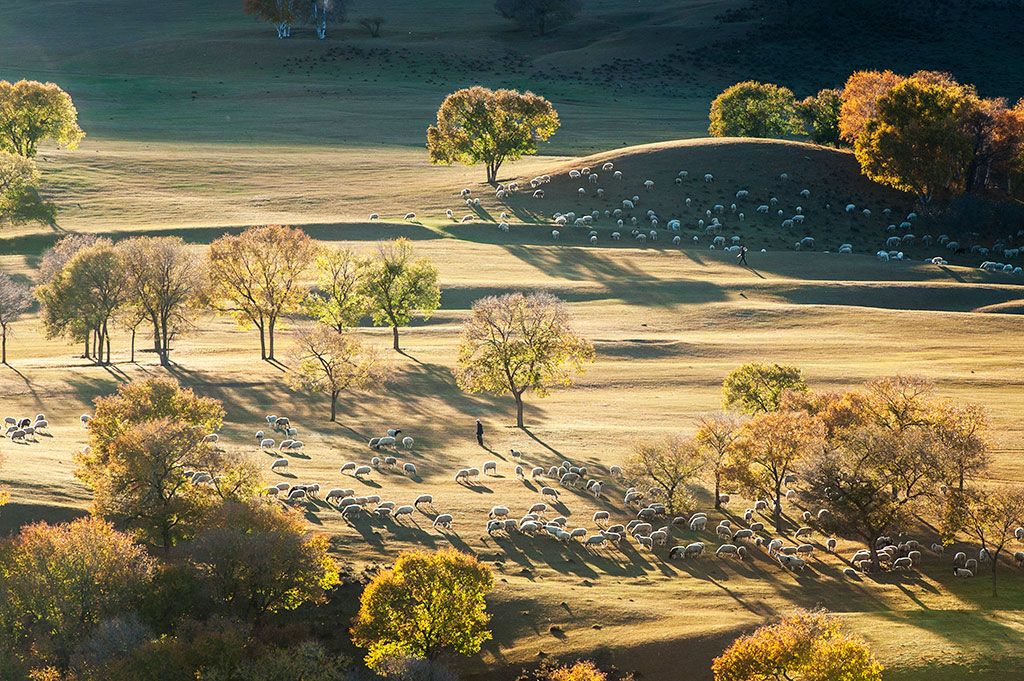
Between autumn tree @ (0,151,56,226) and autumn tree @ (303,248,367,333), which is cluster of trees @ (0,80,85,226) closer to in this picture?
autumn tree @ (0,151,56,226)

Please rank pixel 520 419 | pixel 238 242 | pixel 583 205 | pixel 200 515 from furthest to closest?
1. pixel 583 205
2. pixel 238 242
3. pixel 520 419
4. pixel 200 515

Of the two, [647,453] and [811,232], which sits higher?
[811,232]

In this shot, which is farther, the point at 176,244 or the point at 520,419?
the point at 176,244

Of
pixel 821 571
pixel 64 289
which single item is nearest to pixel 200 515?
pixel 821 571

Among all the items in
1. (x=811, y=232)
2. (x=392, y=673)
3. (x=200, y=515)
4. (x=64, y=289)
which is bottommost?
(x=392, y=673)

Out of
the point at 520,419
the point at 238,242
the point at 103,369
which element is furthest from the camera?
the point at 238,242

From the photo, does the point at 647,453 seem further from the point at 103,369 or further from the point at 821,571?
the point at 103,369
